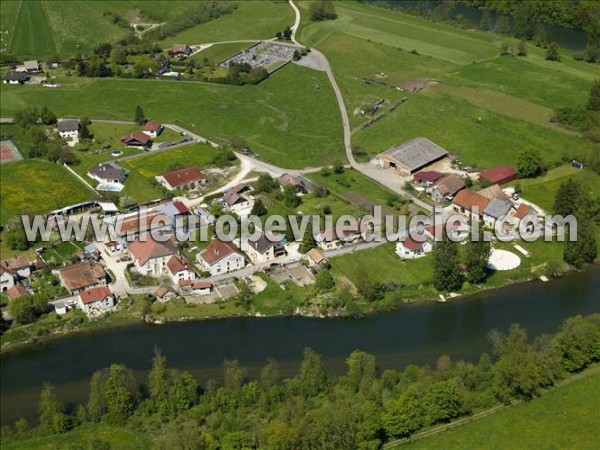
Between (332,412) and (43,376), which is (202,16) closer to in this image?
(43,376)

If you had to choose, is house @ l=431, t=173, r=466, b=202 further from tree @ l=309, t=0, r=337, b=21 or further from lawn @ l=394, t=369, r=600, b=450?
tree @ l=309, t=0, r=337, b=21

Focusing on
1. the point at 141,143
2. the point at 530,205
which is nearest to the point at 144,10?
the point at 141,143

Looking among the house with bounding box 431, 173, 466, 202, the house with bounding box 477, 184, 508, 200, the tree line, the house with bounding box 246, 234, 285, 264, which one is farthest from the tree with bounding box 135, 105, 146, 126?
the tree line

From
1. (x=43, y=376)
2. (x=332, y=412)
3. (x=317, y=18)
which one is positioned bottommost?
(x=43, y=376)

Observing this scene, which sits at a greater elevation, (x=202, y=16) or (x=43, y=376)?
(x=202, y=16)

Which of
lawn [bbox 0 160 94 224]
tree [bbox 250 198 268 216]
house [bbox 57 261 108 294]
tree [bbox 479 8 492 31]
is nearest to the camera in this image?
house [bbox 57 261 108 294]

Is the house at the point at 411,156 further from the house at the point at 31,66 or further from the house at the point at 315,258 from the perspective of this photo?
the house at the point at 31,66

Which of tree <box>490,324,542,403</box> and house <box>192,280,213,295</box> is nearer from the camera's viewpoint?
tree <box>490,324,542,403</box>
